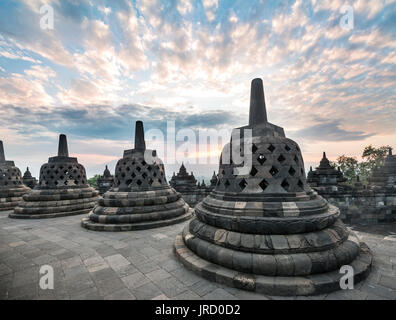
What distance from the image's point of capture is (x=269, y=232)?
3584 millimetres

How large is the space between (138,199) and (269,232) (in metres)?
5.71

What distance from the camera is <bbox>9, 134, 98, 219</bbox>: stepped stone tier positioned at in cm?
939

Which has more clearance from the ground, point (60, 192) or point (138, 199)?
point (60, 192)

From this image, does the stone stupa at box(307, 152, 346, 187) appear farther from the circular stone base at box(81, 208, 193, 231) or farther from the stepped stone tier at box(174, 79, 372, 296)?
the circular stone base at box(81, 208, 193, 231)

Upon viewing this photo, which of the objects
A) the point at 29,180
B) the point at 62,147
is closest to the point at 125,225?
the point at 62,147

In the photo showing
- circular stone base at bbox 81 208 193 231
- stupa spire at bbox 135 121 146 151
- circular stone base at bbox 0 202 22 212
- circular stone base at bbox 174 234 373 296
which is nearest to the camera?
circular stone base at bbox 174 234 373 296

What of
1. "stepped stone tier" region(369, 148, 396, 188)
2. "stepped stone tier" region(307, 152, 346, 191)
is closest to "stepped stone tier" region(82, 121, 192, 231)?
"stepped stone tier" region(307, 152, 346, 191)

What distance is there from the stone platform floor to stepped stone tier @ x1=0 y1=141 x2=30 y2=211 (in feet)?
25.9

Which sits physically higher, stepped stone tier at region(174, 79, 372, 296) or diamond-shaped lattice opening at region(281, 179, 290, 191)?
diamond-shaped lattice opening at region(281, 179, 290, 191)

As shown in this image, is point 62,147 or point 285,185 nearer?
point 285,185

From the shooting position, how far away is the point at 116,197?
7.73 m

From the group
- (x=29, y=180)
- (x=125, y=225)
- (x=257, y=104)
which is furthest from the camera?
(x=29, y=180)

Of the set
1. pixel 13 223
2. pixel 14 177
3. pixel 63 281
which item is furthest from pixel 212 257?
pixel 14 177

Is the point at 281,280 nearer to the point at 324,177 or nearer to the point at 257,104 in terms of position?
the point at 257,104
